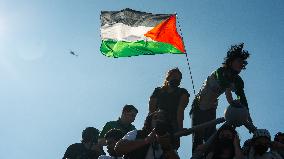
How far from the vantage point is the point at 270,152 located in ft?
26.6

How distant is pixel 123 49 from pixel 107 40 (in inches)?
25.7

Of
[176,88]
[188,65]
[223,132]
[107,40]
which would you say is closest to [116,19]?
[107,40]

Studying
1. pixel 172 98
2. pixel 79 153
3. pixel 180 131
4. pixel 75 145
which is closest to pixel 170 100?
pixel 172 98

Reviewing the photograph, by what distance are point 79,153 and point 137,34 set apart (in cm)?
482

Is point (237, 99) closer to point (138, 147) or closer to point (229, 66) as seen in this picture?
point (229, 66)

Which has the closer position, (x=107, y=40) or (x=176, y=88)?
(x=176, y=88)

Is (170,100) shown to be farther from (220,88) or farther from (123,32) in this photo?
(123,32)

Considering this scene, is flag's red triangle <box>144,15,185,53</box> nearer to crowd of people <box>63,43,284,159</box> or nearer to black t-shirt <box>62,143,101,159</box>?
crowd of people <box>63,43,284,159</box>

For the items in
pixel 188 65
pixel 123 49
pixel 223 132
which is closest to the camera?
pixel 223 132

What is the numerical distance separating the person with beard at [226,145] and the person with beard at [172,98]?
1846 millimetres

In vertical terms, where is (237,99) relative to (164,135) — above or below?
above

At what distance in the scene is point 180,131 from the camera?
26.6 feet

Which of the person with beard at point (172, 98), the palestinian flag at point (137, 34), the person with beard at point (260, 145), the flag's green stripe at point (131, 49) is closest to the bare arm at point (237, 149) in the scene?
the person with beard at point (260, 145)

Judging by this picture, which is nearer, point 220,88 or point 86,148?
point 220,88
